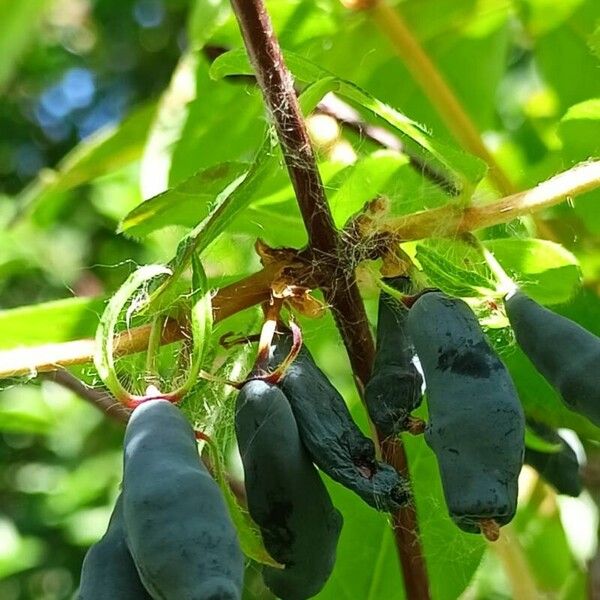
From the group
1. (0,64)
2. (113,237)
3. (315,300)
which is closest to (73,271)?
(113,237)

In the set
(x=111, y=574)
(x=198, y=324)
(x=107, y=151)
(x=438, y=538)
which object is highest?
(x=107, y=151)

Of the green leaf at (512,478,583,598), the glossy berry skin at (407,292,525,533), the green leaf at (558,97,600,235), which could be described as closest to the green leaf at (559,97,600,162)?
the green leaf at (558,97,600,235)

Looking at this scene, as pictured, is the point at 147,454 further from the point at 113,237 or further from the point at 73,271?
the point at 113,237

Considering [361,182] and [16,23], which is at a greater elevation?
[16,23]

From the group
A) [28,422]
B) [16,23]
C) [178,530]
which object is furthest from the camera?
[28,422]

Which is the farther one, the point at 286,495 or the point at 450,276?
the point at 450,276

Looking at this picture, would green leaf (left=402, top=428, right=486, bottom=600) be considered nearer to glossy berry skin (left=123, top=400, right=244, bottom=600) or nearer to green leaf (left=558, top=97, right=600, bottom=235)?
green leaf (left=558, top=97, right=600, bottom=235)

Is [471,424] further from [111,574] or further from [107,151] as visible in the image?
[107,151]

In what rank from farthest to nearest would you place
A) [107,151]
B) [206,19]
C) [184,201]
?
[107,151], [206,19], [184,201]

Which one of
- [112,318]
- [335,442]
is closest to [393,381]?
[335,442]
